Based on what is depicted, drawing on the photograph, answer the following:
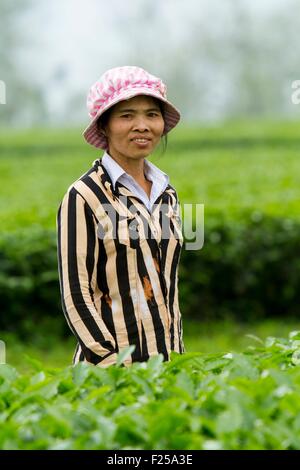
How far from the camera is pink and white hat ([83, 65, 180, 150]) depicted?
9.85 ft

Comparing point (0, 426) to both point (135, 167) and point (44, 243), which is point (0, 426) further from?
point (44, 243)

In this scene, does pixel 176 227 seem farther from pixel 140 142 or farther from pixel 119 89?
pixel 119 89

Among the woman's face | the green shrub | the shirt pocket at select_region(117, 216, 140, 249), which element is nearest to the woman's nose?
the woman's face

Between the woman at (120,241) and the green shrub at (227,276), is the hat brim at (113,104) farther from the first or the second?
the green shrub at (227,276)

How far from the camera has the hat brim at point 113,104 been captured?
2988 millimetres

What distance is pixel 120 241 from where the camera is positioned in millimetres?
2992

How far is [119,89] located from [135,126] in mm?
113

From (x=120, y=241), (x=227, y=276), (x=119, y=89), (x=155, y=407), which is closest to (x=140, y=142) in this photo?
(x=119, y=89)

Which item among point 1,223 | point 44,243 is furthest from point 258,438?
point 1,223

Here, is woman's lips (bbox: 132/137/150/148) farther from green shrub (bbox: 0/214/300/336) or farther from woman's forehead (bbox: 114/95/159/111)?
green shrub (bbox: 0/214/300/336)

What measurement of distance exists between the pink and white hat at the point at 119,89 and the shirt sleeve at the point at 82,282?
0.93ft

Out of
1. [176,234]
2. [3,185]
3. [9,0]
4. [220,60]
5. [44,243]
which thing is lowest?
[176,234]

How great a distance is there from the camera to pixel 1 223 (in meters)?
7.44
